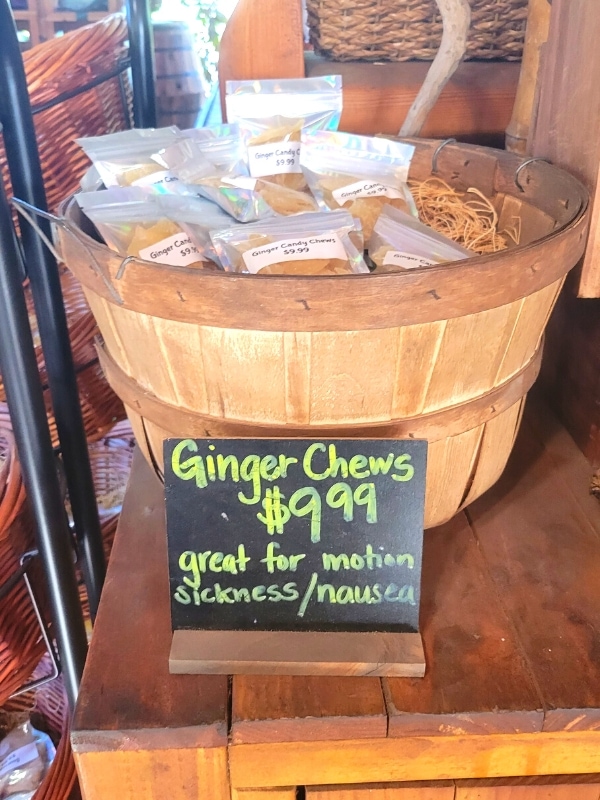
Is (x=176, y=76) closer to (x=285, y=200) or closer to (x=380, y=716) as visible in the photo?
(x=285, y=200)

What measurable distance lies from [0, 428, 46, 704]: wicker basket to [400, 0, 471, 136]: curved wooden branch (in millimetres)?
708

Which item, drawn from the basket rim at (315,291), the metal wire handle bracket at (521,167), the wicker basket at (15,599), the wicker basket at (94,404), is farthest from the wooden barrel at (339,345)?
the wicker basket at (94,404)

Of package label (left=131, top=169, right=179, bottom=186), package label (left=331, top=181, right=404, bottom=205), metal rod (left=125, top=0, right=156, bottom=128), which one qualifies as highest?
metal rod (left=125, top=0, right=156, bottom=128)

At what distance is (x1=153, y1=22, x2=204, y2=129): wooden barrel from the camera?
138 cm

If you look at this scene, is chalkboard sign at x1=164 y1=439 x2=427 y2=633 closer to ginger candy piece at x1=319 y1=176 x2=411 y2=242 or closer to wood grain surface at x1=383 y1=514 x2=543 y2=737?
wood grain surface at x1=383 y1=514 x2=543 y2=737

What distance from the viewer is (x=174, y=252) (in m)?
0.67

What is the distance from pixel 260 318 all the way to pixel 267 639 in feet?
1.01

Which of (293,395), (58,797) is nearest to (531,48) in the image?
(293,395)

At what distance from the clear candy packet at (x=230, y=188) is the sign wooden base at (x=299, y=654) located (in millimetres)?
442

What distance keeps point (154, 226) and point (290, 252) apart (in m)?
0.16

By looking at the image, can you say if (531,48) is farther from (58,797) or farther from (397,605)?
(58,797)

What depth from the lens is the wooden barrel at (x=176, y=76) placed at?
1.38m

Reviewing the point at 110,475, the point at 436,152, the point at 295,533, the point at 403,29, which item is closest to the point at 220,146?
the point at 436,152

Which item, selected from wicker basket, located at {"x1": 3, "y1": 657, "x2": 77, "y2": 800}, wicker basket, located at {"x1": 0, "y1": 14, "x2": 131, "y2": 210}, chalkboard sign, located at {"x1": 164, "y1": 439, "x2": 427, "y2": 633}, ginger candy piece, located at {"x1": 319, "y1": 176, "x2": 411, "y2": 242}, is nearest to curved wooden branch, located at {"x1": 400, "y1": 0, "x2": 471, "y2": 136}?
ginger candy piece, located at {"x1": 319, "y1": 176, "x2": 411, "y2": 242}
